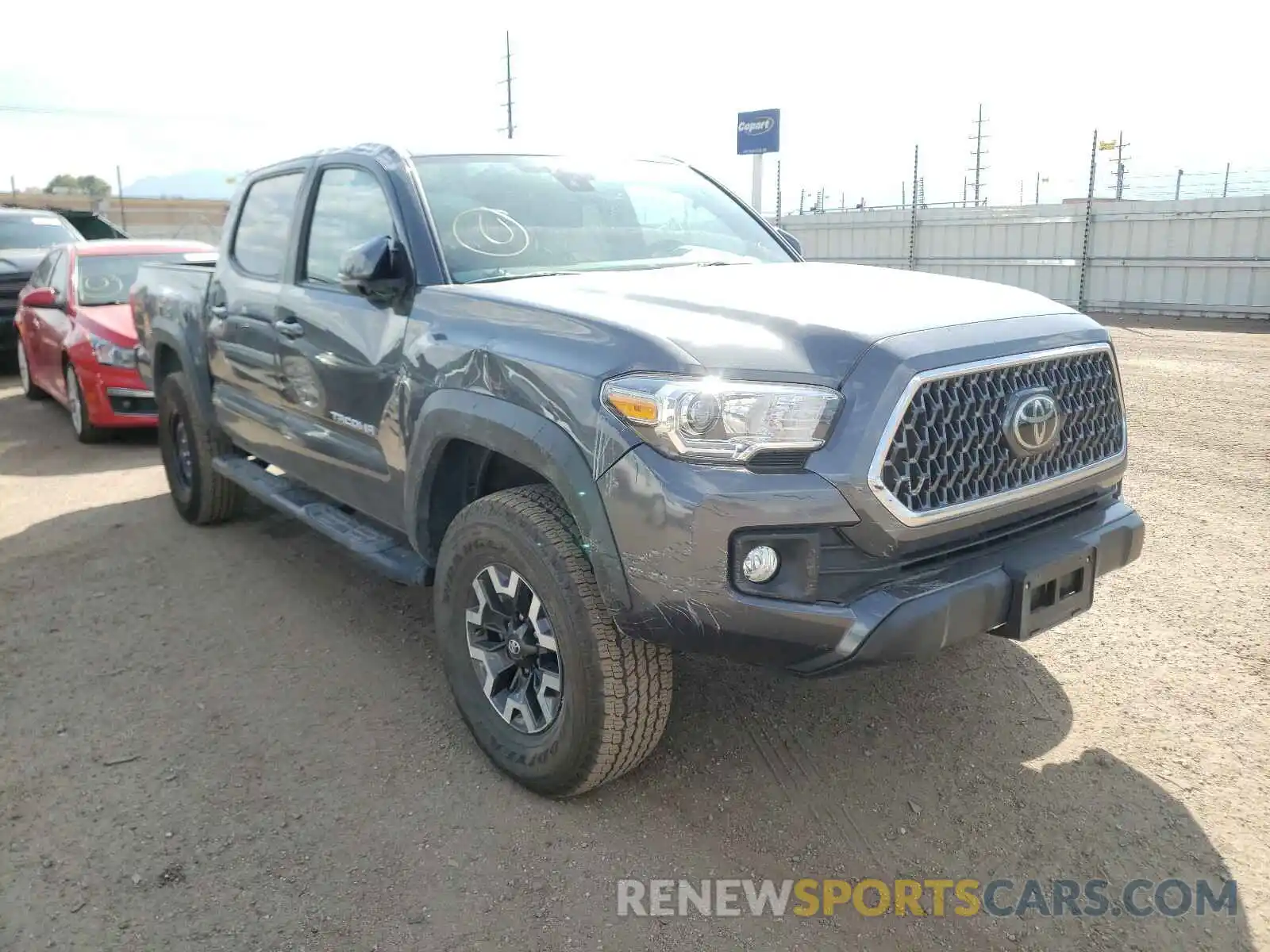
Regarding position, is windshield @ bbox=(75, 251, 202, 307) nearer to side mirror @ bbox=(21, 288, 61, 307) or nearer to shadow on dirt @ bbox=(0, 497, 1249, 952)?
side mirror @ bbox=(21, 288, 61, 307)

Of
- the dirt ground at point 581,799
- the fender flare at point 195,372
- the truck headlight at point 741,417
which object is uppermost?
the truck headlight at point 741,417

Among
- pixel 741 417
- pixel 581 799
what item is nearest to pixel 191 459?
pixel 581 799

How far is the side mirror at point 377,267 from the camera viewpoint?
3.36 meters

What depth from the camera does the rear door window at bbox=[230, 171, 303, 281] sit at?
14.9 feet

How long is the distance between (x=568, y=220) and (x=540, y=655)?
1672 mm

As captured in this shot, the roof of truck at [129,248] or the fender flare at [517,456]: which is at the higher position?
the roof of truck at [129,248]

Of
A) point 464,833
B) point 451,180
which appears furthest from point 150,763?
point 451,180

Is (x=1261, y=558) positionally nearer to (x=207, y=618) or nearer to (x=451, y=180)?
(x=451, y=180)

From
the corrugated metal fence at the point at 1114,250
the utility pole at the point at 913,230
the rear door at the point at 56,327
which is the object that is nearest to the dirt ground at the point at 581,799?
the rear door at the point at 56,327

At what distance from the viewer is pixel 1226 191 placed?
1694 cm

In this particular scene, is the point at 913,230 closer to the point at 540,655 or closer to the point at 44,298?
the point at 44,298

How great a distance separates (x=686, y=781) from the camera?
316 centimetres

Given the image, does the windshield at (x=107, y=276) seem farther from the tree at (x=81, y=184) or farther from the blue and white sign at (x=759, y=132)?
the tree at (x=81, y=184)

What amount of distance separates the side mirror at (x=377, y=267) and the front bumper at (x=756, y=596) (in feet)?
4.22
